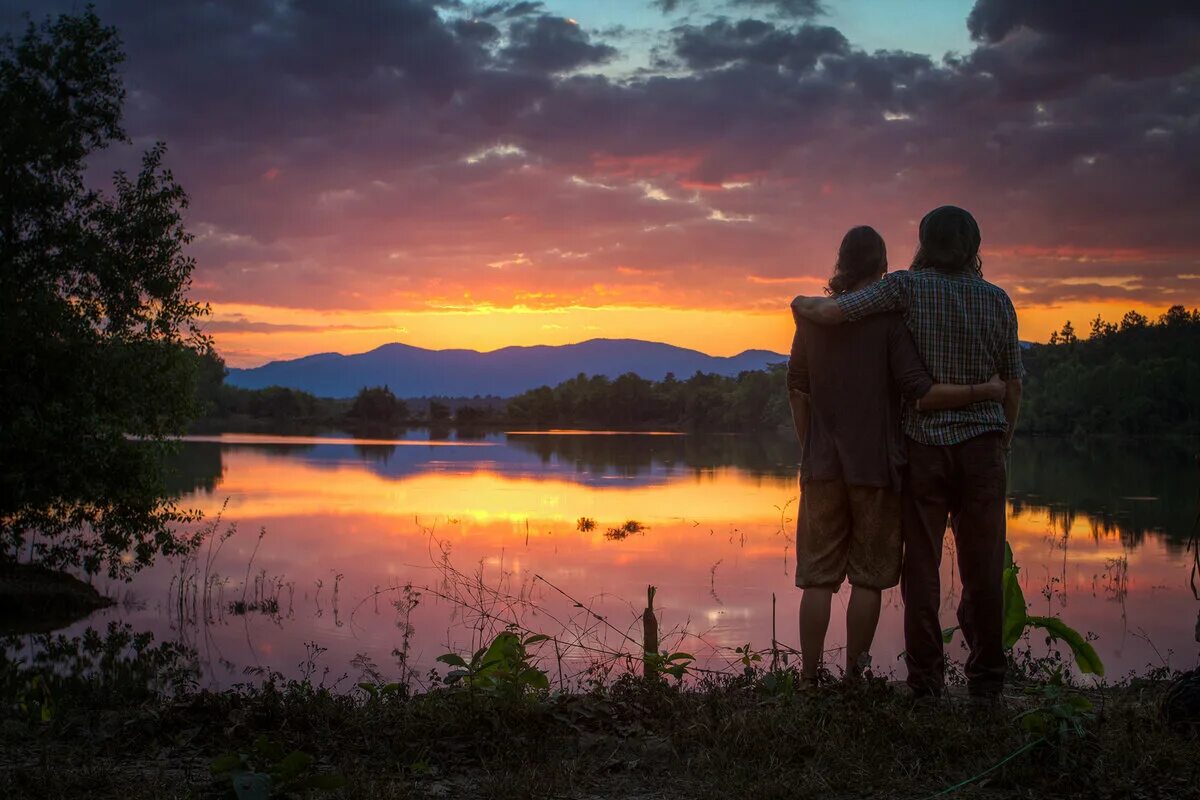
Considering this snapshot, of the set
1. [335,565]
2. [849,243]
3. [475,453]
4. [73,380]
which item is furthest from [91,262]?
[475,453]

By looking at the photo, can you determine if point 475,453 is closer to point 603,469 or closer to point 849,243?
point 603,469

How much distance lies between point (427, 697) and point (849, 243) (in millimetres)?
2993

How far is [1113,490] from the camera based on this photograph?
31641mm

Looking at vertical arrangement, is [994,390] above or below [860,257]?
below

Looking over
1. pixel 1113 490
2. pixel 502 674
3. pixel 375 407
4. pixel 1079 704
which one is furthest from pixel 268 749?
pixel 375 407

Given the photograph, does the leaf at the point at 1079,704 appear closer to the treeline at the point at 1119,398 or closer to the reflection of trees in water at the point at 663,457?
the reflection of trees in water at the point at 663,457

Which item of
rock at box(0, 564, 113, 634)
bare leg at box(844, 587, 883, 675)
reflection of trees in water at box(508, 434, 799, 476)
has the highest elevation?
bare leg at box(844, 587, 883, 675)

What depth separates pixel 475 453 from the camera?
5478 cm

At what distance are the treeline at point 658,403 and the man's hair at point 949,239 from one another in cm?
10194

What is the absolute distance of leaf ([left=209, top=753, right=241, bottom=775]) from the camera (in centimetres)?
319

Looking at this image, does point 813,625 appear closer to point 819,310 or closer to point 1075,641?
point 819,310

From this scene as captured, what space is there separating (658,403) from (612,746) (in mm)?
116228

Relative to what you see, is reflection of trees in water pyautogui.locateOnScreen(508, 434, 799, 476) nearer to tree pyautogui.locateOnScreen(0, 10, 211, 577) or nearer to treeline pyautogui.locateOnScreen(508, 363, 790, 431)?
tree pyautogui.locateOnScreen(0, 10, 211, 577)

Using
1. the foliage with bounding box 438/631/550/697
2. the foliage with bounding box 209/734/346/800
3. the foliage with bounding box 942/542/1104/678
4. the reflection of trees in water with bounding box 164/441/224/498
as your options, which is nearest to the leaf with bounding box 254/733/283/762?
the foliage with bounding box 209/734/346/800
